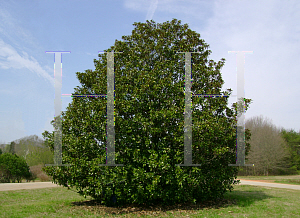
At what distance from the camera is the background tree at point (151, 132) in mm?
7082

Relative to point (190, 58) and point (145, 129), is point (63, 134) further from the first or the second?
point (190, 58)

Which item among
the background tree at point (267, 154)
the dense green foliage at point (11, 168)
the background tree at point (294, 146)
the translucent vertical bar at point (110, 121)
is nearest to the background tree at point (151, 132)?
the translucent vertical bar at point (110, 121)

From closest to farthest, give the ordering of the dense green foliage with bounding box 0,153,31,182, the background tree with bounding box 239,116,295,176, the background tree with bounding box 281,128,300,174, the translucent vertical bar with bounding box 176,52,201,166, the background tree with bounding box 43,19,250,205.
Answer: the background tree with bounding box 43,19,250,205 < the translucent vertical bar with bounding box 176,52,201,166 < the dense green foliage with bounding box 0,153,31,182 < the background tree with bounding box 239,116,295,176 < the background tree with bounding box 281,128,300,174

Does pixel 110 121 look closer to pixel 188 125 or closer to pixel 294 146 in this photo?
pixel 188 125

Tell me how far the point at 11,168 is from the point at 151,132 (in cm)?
1725

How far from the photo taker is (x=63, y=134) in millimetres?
8219

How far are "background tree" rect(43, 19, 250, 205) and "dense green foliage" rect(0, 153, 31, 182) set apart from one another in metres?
13.6

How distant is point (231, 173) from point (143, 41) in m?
5.73

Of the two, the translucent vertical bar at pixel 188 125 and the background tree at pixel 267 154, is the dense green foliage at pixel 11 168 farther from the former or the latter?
the background tree at pixel 267 154

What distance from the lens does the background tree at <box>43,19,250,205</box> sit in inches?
279

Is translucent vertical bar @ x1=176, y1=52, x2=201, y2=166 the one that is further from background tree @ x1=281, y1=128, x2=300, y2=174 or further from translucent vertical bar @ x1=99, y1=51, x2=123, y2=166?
background tree @ x1=281, y1=128, x2=300, y2=174

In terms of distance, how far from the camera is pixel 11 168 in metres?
19.4

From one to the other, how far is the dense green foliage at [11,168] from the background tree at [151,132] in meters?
13.6

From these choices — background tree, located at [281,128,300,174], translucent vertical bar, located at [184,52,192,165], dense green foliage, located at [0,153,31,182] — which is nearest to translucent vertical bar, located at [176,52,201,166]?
translucent vertical bar, located at [184,52,192,165]
